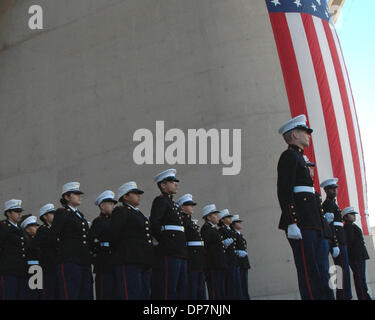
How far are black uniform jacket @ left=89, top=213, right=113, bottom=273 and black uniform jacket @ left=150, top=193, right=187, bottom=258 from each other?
458 mm

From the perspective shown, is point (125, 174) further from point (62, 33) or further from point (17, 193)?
point (62, 33)

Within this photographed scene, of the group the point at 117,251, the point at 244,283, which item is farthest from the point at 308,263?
the point at 244,283

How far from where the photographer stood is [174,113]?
30.0 feet

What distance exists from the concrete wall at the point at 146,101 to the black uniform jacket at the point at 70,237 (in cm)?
415

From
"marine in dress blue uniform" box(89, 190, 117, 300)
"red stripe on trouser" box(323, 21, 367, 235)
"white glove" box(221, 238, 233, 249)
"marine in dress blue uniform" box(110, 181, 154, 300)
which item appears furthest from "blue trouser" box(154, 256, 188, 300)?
"red stripe on trouser" box(323, 21, 367, 235)

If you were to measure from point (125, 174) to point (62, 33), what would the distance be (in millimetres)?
3404

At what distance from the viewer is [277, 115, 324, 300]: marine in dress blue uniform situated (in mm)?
3666

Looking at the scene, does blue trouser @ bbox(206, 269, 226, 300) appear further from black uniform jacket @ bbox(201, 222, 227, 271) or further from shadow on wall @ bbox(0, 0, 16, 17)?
shadow on wall @ bbox(0, 0, 16, 17)

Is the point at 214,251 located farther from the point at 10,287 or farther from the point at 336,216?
the point at 10,287

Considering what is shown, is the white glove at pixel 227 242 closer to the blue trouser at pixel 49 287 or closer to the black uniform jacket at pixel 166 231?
the black uniform jacket at pixel 166 231

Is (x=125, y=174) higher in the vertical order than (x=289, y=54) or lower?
lower

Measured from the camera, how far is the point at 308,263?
3688 millimetres

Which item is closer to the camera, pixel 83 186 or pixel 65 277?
pixel 65 277

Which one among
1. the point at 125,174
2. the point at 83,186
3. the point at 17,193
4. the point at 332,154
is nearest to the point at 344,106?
the point at 332,154
